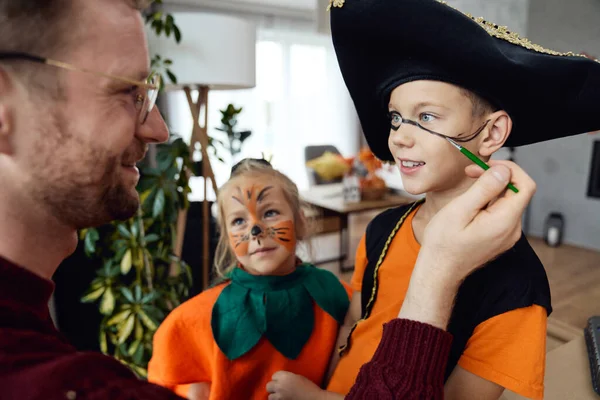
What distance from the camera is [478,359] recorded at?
0.64 meters

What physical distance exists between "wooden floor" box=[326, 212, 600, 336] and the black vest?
9 centimetres

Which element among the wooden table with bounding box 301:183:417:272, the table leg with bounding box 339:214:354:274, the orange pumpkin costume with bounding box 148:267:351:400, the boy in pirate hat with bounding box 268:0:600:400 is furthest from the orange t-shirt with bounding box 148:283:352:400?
the table leg with bounding box 339:214:354:274

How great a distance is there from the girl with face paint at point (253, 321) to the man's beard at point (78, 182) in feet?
1.32

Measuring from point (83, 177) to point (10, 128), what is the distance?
0.10 m

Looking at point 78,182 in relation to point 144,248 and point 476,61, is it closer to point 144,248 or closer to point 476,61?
point 476,61

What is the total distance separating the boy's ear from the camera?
0.68 metres

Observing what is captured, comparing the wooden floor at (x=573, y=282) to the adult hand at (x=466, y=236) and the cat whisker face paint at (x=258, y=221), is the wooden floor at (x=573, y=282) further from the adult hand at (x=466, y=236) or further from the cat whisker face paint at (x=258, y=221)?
the cat whisker face paint at (x=258, y=221)

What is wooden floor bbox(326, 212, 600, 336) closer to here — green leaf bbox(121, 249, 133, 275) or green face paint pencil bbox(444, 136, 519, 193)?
green face paint pencil bbox(444, 136, 519, 193)

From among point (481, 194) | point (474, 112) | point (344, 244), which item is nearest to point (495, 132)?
point (474, 112)

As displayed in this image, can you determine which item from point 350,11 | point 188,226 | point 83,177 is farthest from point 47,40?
point 188,226

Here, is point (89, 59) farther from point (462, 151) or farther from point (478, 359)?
point (478, 359)

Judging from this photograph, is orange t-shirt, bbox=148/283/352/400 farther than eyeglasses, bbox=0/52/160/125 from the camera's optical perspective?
Yes

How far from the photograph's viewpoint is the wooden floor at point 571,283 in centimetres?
106

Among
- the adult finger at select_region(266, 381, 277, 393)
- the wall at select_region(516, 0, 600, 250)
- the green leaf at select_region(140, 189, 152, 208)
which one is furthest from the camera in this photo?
the wall at select_region(516, 0, 600, 250)
